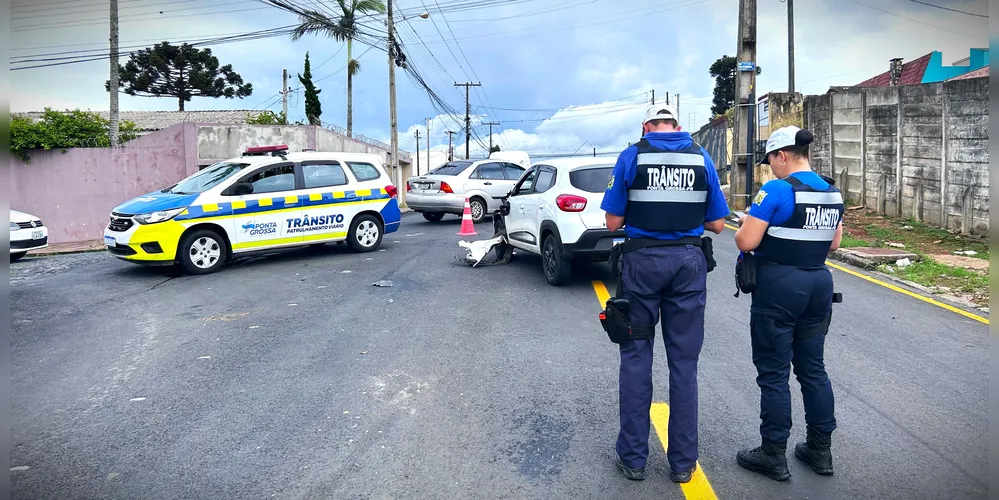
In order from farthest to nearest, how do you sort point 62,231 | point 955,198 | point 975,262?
point 62,231 → point 955,198 → point 975,262

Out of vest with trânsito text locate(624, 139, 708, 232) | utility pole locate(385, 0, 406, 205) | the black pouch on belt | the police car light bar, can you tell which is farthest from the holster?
utility pole locate(385, 0, 406, 205)

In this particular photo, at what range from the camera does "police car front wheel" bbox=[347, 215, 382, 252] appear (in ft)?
40.3

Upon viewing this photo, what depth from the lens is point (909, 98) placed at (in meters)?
14.4

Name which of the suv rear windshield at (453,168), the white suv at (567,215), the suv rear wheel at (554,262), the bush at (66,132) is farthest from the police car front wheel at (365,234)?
the bush at (66,132)

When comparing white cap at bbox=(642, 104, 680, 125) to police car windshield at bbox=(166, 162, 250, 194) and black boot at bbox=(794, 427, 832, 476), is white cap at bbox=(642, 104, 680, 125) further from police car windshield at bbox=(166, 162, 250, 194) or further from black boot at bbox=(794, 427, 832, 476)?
police car windshield at bbox=(166, 162, 250, 194)

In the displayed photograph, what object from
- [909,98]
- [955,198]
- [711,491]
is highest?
[909,98]

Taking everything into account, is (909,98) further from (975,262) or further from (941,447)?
(941,447)

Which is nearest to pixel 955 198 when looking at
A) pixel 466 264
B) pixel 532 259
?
pixel 532 259

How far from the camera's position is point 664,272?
371 centimetres

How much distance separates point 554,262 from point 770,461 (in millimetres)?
5291

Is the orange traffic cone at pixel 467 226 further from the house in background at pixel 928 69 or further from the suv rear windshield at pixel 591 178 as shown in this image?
the house in background at pixel 928 69

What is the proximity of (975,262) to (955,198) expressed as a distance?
316 centimetres

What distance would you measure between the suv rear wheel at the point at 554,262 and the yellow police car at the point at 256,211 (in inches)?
169

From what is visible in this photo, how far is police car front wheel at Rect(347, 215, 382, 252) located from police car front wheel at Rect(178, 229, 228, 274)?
7.34 feet
